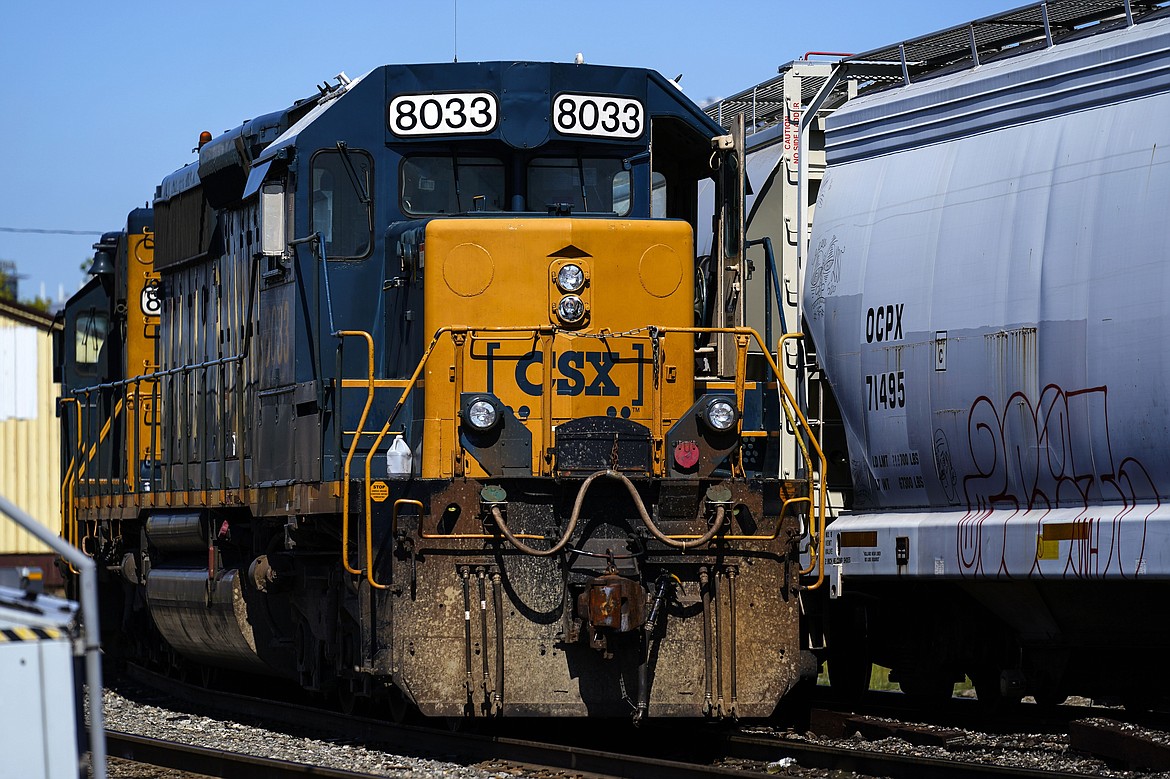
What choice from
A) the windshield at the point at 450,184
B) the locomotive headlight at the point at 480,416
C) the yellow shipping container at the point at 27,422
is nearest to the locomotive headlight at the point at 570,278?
the windshield at the point at 450,184

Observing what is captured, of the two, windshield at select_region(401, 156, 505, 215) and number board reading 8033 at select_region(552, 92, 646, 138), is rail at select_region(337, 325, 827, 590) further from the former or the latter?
number board reading 8033 at select_region(552, 92, 646, 138)

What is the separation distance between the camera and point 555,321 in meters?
9.34

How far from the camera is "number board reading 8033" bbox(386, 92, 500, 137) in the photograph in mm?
9703

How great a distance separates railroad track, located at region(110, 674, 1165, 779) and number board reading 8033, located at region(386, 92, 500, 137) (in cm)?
347

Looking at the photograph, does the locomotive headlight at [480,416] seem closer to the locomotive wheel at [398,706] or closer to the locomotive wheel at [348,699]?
the locomotive wheel at [398,706]

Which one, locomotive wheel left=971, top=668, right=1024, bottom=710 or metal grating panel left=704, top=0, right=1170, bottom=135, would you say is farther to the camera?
locomotive wheel left=971, top=668, right=1024, bottom=710

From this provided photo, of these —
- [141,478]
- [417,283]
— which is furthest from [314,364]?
[141,478]

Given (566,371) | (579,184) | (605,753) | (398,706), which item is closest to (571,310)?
(566,371)

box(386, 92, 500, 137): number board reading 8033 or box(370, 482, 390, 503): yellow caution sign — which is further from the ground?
box(386, 92, 500, 137): number board reading 8033

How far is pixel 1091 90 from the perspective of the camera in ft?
30.7

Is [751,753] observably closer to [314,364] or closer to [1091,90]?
[314,364]

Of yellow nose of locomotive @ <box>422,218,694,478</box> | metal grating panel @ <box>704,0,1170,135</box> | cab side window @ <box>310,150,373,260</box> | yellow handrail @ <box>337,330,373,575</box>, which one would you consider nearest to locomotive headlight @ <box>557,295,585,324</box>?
yellow nose of locomotive @ <box>422,218,694,478</box>

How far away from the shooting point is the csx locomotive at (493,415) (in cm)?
870

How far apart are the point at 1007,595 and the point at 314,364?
4.47 metres
